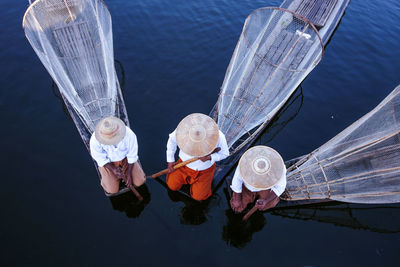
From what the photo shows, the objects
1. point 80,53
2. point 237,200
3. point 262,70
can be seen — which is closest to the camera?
point 237,200

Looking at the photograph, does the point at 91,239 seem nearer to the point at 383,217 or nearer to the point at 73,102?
the point at 73,102

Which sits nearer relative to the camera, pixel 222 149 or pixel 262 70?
pixel 222 149

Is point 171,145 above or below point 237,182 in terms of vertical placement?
above

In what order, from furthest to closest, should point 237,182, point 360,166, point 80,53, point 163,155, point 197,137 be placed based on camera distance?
point 80,53 < point 163,155 < point 360,166 < point 237,182 < point 197,137

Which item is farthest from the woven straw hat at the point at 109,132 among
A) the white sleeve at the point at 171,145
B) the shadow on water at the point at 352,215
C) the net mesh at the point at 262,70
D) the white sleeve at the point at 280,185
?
the shadow on water at the point at 352,215

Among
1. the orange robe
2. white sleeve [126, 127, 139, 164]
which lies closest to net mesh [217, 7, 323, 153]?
the orange robe

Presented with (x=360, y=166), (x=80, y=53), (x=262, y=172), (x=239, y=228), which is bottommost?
(x=239, y=228)

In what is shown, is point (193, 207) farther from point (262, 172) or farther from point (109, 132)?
point (109, 132)

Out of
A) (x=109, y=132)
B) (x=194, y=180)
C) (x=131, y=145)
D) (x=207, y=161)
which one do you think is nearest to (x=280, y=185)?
(x=207, y=161)
